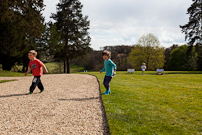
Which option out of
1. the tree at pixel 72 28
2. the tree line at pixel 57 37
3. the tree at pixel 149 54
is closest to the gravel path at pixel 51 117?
the tree line at pixel 57 37

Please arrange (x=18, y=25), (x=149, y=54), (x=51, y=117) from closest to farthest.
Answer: (x=51, y=117), (x=18, y=25), (x=149, y=54)

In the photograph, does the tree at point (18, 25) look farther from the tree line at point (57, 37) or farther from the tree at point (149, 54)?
the tree at point (149, 54)

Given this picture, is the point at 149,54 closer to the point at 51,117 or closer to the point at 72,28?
the point at 72,28

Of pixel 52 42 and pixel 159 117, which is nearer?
pixel 159 117

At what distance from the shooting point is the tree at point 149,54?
3656 centimetres

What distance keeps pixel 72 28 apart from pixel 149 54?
2184cm

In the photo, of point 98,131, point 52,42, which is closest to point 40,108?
point 98,131

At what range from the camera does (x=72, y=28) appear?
2691 centimetres

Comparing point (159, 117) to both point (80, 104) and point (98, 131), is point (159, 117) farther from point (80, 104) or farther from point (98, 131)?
point (80, 104)

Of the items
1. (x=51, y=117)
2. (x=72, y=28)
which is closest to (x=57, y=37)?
(x=72, y=28)

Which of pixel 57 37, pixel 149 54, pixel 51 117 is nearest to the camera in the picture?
pixel 51 117

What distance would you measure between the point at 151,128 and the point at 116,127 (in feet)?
2.70

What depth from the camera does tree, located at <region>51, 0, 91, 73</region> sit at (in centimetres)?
2686

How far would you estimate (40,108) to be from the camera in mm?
4848
